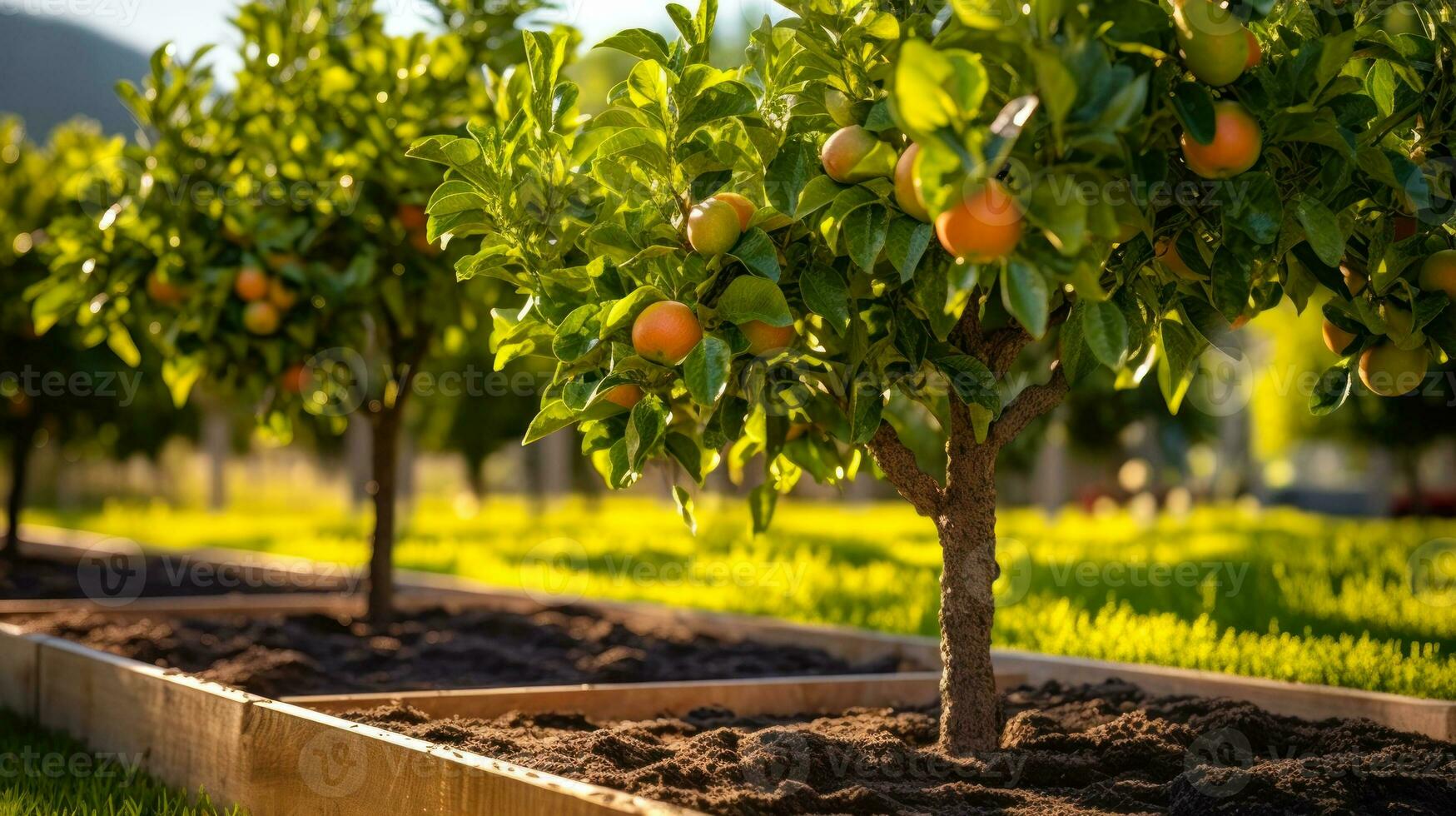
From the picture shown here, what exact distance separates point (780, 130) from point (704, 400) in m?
0.66

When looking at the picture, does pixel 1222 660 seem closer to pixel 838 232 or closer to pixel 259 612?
pixel 838 232

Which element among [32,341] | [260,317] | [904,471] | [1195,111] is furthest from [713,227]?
[32,341]

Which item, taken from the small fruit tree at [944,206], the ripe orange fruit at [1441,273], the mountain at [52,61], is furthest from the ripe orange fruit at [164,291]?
the mountain at [52,61]

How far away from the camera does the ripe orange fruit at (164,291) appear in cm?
467

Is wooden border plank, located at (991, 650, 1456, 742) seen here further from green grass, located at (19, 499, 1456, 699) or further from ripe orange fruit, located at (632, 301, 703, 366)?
ripe orange fruit, located at (632, 301, 703, 366)

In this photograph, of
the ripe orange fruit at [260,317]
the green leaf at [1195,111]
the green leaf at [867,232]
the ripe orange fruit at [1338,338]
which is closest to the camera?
the green leaf at [1195,111]

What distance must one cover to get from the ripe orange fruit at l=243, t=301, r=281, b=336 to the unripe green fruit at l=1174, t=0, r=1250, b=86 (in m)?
3.55

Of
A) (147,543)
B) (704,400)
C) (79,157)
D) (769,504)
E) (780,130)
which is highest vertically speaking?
(79,157)

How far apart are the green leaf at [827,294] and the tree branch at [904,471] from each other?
644 millimetres

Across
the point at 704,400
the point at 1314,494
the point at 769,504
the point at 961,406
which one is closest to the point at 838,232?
the point at 704,400

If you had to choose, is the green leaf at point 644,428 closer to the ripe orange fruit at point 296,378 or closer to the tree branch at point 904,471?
the tree branch at point 904,471

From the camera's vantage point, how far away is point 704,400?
2115 mm

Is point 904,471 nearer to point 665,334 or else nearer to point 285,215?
point 665,334

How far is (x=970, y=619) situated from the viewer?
294cm
